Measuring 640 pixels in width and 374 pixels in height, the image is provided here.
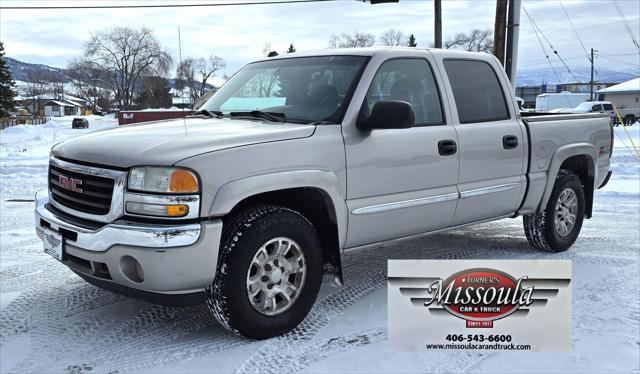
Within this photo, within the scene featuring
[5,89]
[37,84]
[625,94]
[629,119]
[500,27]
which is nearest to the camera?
[500,27]

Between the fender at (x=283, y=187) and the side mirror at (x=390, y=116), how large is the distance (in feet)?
1.50

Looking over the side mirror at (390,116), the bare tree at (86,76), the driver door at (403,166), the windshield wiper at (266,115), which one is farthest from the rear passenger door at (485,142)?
the bare tree at (86,76)

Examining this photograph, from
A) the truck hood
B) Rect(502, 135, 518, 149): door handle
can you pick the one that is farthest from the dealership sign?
Rect(502, 135, 518, 149): door handle

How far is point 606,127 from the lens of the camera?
20.5ft

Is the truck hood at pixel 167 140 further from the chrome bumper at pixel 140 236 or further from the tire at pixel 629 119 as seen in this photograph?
the tire at pixel 629 119

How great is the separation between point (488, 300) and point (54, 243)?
2786mm

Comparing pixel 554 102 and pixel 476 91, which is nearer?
pixel 476 91

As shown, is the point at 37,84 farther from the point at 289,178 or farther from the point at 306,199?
the point at 289,178

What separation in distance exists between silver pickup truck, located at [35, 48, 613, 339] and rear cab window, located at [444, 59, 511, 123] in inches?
0.7

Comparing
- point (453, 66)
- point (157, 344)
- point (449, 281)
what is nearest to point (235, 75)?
point (453, 66)

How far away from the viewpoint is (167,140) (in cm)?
352

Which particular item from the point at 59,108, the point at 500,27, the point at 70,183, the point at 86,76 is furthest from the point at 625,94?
the point at 59,108

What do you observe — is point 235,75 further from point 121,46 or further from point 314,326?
point 121,46

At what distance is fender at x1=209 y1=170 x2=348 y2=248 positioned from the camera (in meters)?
3.31
